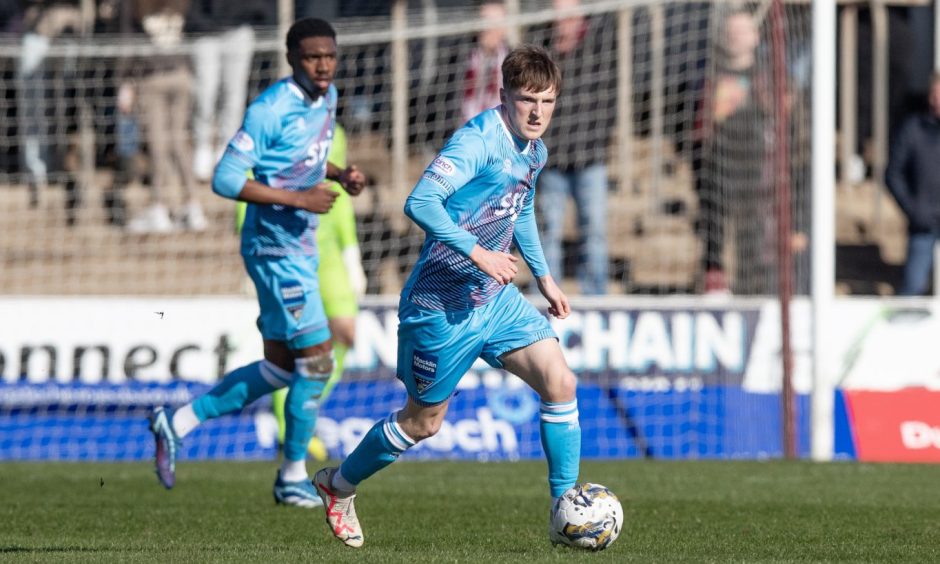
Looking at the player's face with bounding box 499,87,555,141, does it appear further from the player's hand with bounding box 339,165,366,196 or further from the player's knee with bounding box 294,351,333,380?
the player's knee with bounding box 294,351,333,380

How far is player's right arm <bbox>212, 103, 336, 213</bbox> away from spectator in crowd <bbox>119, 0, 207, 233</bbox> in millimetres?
6729

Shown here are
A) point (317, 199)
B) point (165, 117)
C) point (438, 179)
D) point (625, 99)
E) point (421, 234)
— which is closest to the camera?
point (438, 179)

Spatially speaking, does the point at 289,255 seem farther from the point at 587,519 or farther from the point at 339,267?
the point at 587,519

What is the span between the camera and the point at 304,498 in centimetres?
877

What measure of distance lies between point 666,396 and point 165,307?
379 centimetres

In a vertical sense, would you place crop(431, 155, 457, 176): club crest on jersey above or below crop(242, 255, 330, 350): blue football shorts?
above

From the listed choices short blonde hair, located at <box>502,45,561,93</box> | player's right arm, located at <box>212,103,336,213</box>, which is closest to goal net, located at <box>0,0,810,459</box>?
player's right arm, located at <box>212,103,336,213</box>

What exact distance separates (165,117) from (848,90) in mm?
7259

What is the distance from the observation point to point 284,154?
8523 mm

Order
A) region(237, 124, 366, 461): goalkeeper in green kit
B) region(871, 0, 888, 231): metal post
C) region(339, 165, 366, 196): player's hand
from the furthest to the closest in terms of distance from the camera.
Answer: region(871, 0, 888, 231): metal post → region(237, 124, 366, 461): goalkeeper in green kit → region(339, 165, 366, 196): player's hand

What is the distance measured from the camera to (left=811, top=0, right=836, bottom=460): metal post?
12.0m

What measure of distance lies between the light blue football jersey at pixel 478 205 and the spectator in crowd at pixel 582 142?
6.41 metres

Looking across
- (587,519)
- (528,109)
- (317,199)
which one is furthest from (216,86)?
(587,519)

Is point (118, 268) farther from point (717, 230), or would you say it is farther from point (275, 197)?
point (275, 197)
